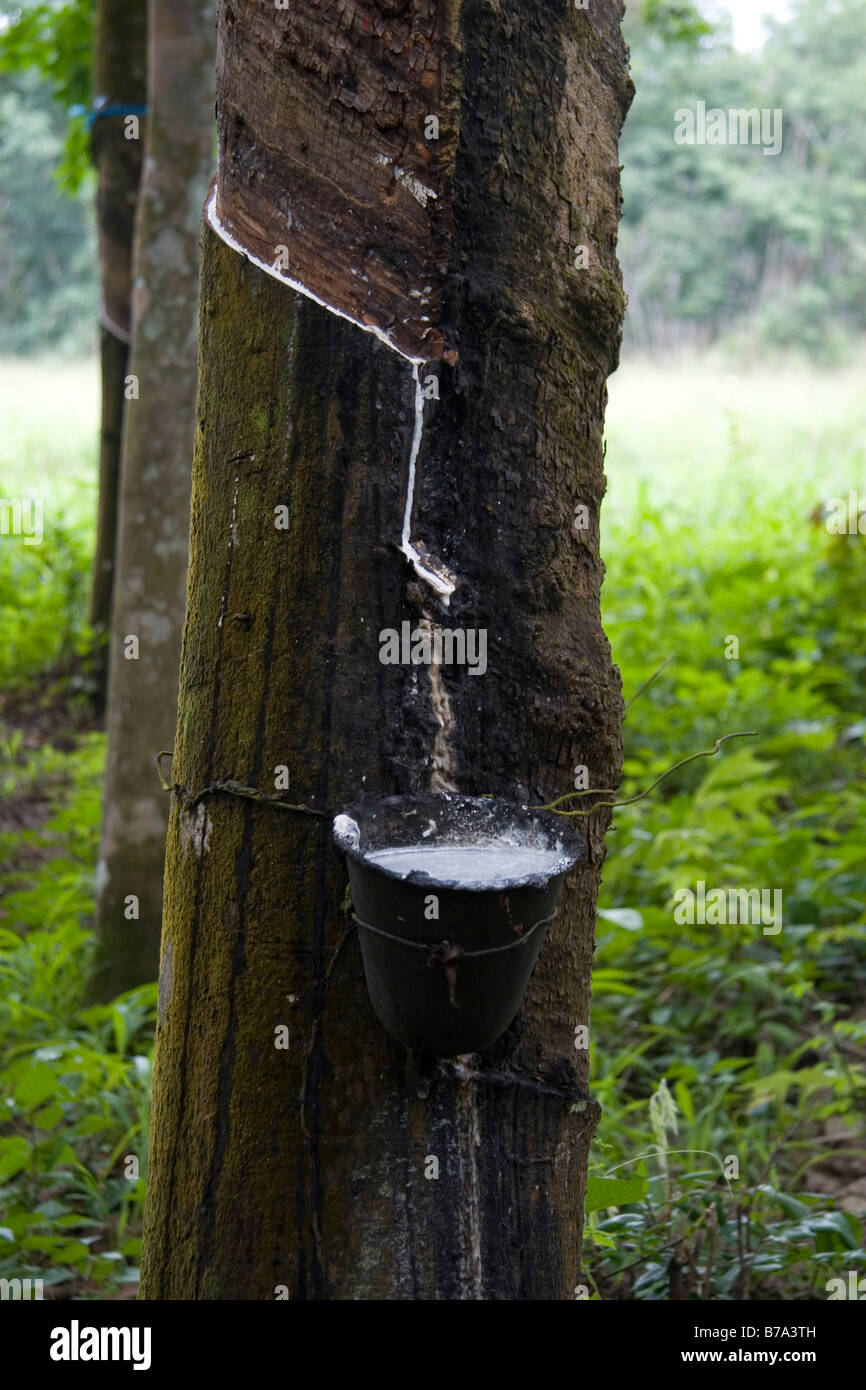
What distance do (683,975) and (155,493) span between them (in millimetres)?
1935

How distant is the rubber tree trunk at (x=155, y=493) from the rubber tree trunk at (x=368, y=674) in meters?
1.83

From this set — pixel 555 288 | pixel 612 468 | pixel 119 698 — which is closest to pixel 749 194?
pixel 612 468

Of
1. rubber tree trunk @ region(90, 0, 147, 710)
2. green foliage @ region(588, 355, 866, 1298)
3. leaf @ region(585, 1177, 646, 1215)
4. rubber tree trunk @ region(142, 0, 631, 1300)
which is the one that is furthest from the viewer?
rubber tree trunk @ region(90, 0, 147, 710)

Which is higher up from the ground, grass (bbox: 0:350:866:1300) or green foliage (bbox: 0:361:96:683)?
green foliage (bbox: 0:361:96:683)

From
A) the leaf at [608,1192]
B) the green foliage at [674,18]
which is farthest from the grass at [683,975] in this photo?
the green foliage at [674,18]

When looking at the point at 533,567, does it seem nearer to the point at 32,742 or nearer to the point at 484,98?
the point at 484,98

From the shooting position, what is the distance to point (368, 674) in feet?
4.47

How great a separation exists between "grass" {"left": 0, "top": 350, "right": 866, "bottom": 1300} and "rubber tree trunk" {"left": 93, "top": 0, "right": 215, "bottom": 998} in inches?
9.4

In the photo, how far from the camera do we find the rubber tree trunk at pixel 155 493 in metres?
3.26

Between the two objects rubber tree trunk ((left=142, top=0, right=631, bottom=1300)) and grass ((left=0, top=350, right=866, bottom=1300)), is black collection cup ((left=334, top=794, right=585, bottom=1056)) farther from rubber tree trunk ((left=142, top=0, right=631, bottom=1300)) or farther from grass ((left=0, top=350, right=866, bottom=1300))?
grass ((left=0, top=350, right=866, bottom=1300))

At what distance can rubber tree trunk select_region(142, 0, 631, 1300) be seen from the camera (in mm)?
1334

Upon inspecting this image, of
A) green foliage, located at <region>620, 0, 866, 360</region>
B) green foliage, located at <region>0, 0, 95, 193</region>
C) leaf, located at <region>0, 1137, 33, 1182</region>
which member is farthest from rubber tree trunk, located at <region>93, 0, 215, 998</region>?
green foliage, located at <region>620, 0, 866, 360</region>

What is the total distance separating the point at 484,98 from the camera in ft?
4.53

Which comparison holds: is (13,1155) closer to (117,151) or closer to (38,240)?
(117,151)
